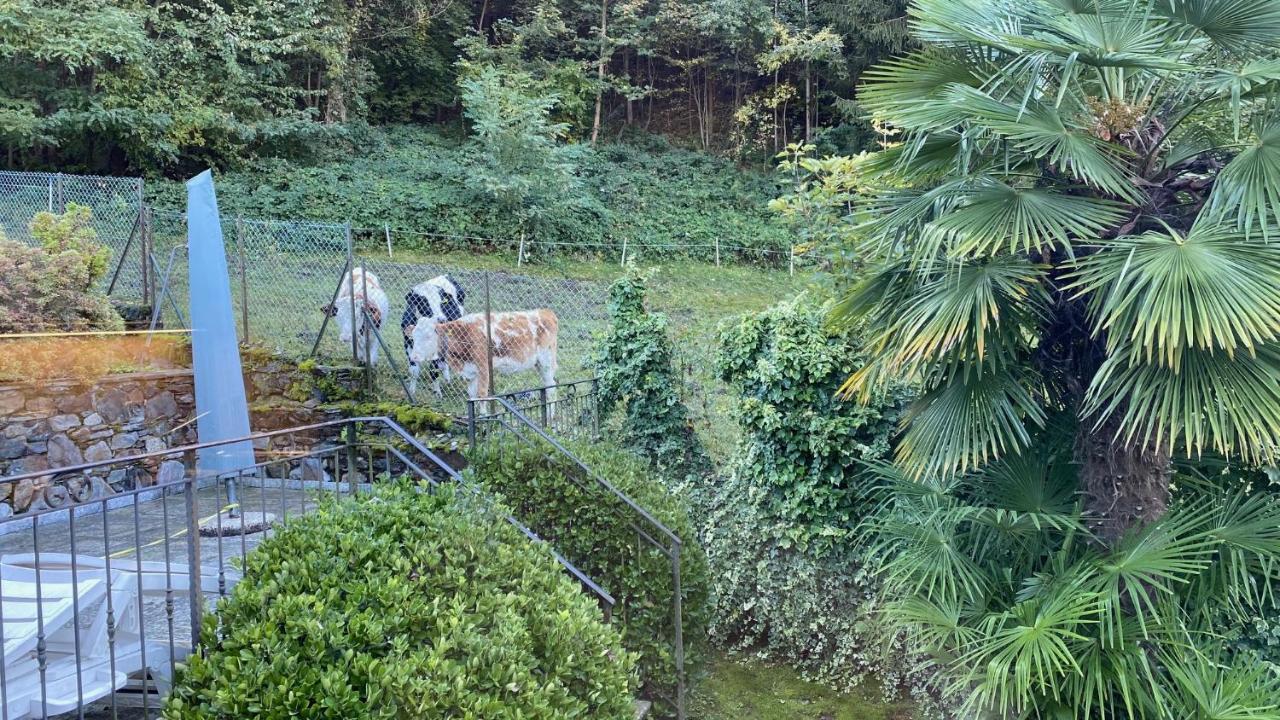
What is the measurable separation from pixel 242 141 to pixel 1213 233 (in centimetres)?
1737

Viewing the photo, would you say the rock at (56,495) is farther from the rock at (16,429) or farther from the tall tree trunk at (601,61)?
the tall tree trunk at (601,61)

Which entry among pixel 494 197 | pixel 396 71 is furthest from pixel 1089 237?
pixel 396 71

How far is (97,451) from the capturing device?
7125mm

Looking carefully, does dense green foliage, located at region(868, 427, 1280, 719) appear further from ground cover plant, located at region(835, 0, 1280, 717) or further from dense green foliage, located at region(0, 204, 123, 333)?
dense green foliage, located at region(0, 204, 123, 333)

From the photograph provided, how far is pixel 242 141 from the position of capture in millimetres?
16734

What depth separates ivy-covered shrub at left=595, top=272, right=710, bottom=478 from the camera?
662cm

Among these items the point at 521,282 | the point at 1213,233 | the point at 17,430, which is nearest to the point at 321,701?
the point at 1213,233

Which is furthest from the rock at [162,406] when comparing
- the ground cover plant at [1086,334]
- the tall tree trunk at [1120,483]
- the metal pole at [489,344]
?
the tall tree trunk at [1120,483]

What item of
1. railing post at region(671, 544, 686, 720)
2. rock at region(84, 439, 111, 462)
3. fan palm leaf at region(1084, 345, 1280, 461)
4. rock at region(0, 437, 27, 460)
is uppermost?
fan palm leaf at region(1084, 345, 1280, 461)

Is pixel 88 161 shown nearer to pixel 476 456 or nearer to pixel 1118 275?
pixel 476 456

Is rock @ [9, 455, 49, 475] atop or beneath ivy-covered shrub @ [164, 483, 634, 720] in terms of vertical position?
beneath

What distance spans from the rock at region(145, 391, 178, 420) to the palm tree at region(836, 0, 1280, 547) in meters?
6.34

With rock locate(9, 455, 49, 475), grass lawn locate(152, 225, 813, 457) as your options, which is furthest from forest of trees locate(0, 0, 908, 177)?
rock locate(9, 455, 49, 475)

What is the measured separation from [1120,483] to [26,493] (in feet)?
25.2
